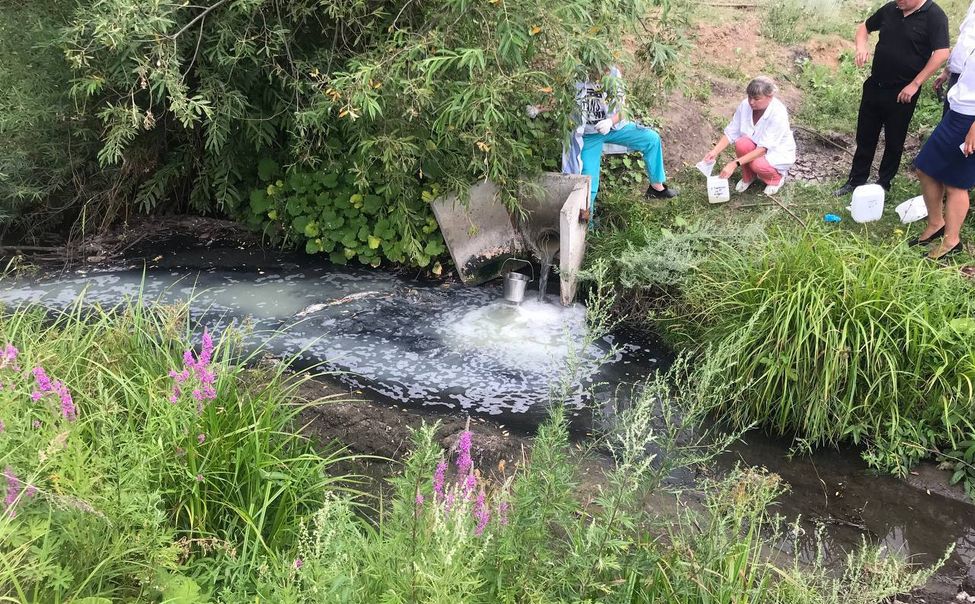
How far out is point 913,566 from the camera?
327 cm

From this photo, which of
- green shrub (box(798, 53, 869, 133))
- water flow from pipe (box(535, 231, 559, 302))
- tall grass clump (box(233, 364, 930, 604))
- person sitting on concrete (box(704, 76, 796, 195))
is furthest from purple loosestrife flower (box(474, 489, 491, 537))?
green shrub (box(798, 53, 869, 133))

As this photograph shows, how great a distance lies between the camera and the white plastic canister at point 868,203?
18.5ft

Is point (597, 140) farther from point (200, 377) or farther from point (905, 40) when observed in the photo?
point (200, 377)

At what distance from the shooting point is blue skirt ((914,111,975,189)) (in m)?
4.74

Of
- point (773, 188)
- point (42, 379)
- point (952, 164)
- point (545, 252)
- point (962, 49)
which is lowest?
point (545, 252)

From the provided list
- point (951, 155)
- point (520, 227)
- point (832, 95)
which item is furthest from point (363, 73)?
point (832, 95)

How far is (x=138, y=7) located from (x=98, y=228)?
10.3 ft

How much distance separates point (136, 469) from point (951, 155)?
5.42 meters

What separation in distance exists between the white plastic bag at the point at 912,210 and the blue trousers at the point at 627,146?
2017mm

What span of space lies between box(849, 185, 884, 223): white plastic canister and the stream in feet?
7.46

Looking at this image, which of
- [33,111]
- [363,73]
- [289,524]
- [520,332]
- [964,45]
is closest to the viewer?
[289,524]

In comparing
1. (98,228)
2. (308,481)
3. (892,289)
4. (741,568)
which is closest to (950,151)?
(892,289)

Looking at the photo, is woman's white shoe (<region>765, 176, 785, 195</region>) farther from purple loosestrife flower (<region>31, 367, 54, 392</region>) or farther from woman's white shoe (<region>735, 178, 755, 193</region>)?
purple loosestrife flower (<region>31, 367, 54, 392</region>)

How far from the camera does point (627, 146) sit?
637cm
